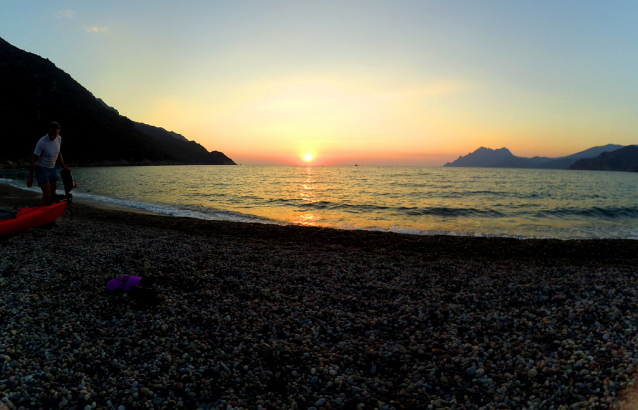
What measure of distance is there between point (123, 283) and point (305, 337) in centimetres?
437

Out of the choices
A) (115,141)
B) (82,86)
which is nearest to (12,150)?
(115,141)

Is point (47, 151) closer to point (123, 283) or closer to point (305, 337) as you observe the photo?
point (123, 283)

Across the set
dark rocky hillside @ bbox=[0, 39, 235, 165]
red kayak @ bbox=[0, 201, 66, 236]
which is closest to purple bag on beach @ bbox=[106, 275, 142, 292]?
red kayak @ bbox=[0, 201, 66, 236]

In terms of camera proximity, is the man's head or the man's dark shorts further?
the man's dark shorts

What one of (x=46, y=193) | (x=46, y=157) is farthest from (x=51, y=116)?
(x=46, y=157)

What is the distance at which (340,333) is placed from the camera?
539 cm

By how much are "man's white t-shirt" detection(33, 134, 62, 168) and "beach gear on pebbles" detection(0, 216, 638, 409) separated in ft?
10.9

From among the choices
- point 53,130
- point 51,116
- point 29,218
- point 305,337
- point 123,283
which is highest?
point 51,116

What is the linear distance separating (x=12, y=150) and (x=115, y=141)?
159 ft

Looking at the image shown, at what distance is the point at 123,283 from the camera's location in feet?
21.5

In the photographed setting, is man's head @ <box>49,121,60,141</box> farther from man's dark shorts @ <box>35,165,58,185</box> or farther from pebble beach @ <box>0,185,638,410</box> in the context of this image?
pebble beach @ <box>0,185,638,410</box>

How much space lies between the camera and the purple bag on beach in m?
6.43

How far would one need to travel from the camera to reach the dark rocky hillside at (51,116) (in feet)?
301

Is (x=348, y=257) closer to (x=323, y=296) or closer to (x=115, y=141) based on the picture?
(x=323, y=296)
